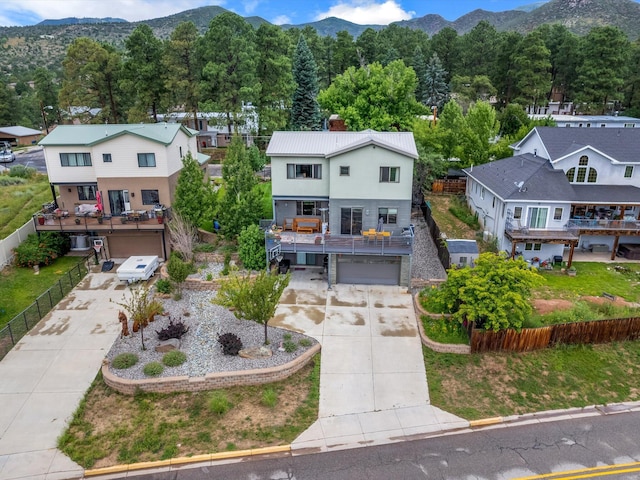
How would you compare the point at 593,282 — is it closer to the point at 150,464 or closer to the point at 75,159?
the point at 150,464

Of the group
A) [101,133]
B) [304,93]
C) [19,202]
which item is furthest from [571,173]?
[19,202]

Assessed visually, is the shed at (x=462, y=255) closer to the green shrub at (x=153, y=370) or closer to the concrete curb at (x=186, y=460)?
the concrete curb at (x=186, y=460)

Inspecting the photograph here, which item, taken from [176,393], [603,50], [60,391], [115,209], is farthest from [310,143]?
[603,50]

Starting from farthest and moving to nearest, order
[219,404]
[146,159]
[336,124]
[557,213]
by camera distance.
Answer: [336,124], [146,159], [557,213], [219,404]

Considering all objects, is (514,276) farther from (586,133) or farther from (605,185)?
(586,133)

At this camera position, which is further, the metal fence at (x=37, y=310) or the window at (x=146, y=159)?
the window at (x=146, y=159)

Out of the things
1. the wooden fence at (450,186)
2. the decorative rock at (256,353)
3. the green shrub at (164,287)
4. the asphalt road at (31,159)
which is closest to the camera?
the decorative rock at (256,353)

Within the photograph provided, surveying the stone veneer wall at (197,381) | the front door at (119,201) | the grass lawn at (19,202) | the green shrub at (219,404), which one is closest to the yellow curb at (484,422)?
the stone veneer wall at (197,381)
